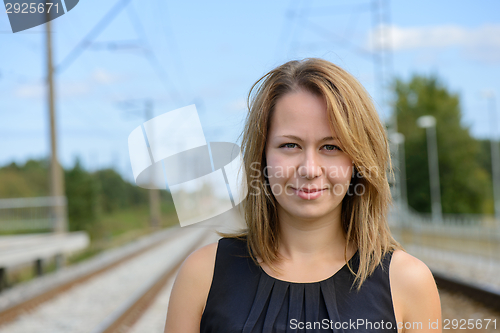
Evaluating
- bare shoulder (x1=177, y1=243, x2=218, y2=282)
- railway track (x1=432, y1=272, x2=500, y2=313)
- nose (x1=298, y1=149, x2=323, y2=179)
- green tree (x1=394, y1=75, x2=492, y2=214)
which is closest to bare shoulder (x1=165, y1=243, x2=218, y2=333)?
bare shoulder (x1=177, y1=243, x2=218, y2=282)

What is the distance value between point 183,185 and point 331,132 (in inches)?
35.5

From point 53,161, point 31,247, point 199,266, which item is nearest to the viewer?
point 199,266

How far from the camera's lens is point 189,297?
5.65ft

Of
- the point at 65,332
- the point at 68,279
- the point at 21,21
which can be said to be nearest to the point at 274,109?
the point at 21,21

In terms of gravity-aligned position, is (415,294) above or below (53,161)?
below

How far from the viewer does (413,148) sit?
161 ft

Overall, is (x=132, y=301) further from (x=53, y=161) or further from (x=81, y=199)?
(x=81, y=199)

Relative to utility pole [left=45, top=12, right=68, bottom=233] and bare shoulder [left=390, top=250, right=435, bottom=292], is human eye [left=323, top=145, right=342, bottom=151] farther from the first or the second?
utility pole [left=45, top=12, right=68, bottom=233]

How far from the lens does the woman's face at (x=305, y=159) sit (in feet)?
5.46

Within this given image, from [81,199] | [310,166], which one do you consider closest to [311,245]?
[310,166]

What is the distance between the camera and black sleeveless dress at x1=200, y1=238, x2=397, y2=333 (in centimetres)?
164

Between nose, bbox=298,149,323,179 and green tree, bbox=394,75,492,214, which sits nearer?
nose, bbox=298,149,323,179

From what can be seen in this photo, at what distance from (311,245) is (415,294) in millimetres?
413

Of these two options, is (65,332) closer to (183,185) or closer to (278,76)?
(183,185)
